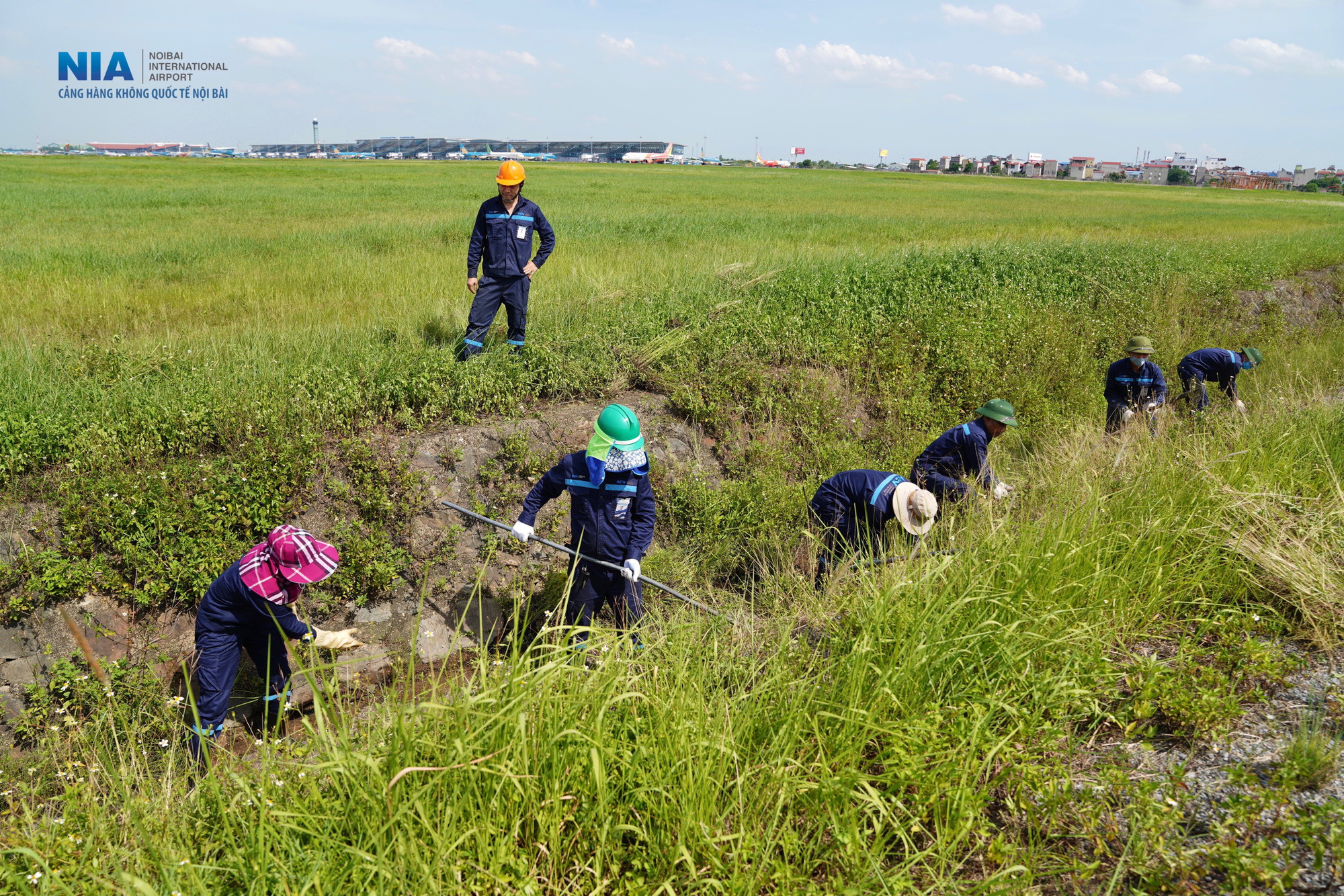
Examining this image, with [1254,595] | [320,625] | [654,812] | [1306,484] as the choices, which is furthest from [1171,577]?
[320,625]

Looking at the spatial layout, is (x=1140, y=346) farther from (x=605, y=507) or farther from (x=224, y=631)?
(x=224, y=631)

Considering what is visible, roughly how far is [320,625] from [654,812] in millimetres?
3591

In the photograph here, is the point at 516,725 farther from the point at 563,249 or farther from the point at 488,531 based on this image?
the point at 563,249

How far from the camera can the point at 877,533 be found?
5.14 metres

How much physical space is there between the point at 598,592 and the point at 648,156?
110m

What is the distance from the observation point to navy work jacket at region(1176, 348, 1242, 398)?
26.0ft

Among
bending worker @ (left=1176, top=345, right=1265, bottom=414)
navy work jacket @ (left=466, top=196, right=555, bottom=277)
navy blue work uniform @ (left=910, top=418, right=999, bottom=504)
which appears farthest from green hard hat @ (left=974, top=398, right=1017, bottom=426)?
navy work jacket @ (left=466, top=196, right=555, bottom=277)

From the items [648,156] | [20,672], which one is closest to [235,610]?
[20,672]

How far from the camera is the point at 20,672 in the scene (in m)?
4.24

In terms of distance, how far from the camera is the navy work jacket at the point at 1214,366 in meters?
7.91

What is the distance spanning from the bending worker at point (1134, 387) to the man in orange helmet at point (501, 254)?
18.7ft

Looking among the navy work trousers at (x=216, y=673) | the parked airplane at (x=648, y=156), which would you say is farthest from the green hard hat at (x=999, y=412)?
the parked airplane at (x=648, y=156)

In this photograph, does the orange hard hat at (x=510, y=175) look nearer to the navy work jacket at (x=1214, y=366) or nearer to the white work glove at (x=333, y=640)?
the white work glove at (x=333, y=640)

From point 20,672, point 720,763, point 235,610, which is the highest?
point 720,763
